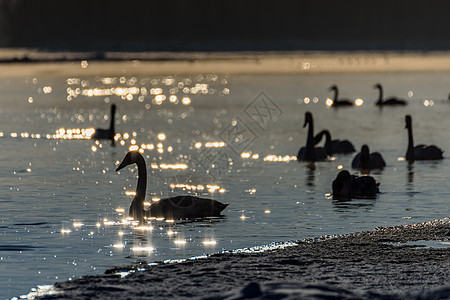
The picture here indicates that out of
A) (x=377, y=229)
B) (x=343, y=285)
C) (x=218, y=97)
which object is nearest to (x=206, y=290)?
(x=343, y=285)

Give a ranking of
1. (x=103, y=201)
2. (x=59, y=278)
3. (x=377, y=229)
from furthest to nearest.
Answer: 1. (x=103, y=201)
2. (x=377, y=229)
3. (x=59, y=278)

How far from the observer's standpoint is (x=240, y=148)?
98.7ft

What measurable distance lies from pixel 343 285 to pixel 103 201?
845 cm

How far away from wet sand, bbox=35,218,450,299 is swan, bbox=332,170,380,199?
5614 millimetres

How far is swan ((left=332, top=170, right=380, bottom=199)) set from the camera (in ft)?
64.6

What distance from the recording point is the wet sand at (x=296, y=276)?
1075 cm

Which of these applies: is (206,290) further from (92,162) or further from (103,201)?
(92,162)

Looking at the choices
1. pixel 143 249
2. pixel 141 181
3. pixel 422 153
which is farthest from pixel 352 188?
pixel 422 153

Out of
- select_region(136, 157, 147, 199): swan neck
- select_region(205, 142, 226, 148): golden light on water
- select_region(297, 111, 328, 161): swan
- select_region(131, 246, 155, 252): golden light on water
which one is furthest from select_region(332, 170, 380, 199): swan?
select_region(205, 142, 226, 148): golden light on water

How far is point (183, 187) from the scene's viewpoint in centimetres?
2108

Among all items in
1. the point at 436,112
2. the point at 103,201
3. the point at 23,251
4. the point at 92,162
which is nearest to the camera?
the point at 23,251

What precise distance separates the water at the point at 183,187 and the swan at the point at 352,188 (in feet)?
1.05

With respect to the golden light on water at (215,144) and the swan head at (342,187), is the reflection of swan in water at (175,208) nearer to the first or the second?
the swan head at (342,187)

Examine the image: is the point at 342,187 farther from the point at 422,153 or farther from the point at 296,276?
the point at 296,276
